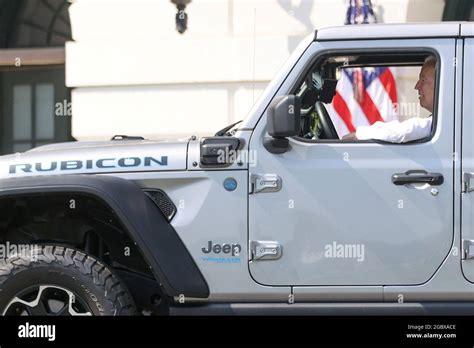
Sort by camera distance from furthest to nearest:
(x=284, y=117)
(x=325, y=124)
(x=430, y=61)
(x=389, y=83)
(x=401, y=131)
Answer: (x=389, y=83), (x=325, y=124), (x=430, y=61), (x=401, y=131), (x=284, y=117)

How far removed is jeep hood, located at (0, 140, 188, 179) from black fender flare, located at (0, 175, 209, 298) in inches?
3.7

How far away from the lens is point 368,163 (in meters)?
3.40

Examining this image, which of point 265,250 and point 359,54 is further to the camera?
point 359,54

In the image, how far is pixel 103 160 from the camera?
3.54 m

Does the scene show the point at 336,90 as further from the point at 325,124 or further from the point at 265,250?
the point at 265,250

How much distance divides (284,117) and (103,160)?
89cm

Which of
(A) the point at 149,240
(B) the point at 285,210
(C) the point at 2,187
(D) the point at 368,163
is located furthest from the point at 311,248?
(C) the point at 2,187

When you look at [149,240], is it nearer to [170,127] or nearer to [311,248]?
[311,248]

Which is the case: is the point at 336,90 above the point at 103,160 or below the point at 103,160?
above

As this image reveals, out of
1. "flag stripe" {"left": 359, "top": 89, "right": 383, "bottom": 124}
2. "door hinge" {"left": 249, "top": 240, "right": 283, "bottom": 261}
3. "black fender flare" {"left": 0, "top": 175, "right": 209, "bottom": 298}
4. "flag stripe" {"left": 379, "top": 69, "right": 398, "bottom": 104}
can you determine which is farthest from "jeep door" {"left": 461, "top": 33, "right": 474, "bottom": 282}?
"flag stripe" {"left": 359, "top": 89, "right": 383, "bottom": 124}

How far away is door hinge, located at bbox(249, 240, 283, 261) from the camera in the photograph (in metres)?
3.39

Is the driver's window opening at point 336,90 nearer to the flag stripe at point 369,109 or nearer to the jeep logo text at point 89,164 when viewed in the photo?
the jeep logo text at point 89,164

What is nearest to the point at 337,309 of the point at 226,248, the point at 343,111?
the point at 226,248

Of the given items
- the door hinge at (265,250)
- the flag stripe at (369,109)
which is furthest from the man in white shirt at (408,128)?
the flag stripe at (369,109)
